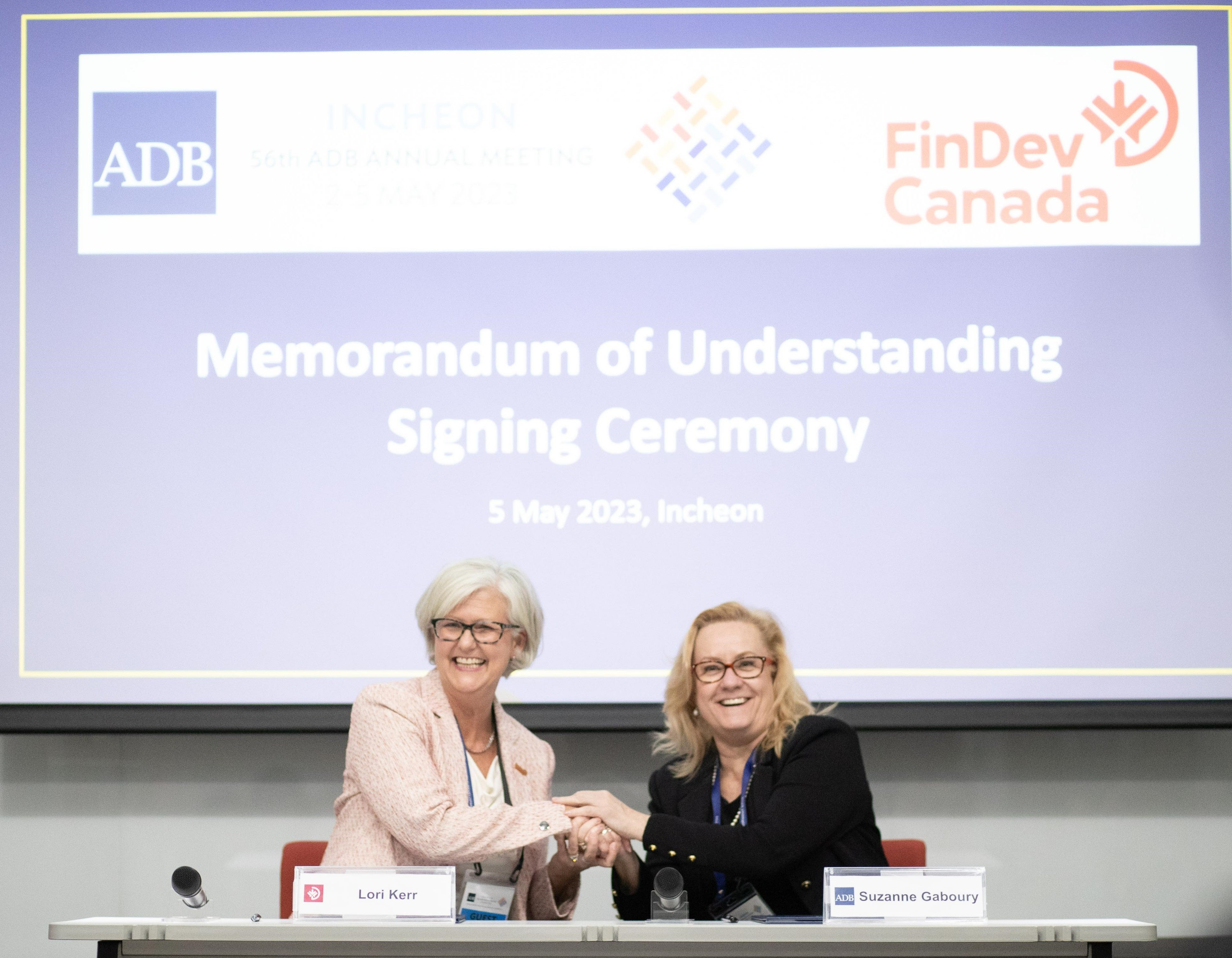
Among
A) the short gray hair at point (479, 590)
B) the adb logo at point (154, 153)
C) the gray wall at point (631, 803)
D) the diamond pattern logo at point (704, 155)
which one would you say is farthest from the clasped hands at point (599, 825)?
the adb logo at point (154, 153)

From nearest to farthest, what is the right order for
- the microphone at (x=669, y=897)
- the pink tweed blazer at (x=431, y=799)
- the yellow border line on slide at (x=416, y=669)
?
the microphone at (x=669, y=897), the pink tweed blazer at (x=431, y=799), the yellow border line on slide at (x=416, y=669)

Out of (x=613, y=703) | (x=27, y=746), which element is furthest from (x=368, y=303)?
(x=27, y=746)

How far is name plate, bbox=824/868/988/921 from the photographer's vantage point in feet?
6.40

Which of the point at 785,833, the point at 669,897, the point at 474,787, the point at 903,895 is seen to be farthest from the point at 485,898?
the point at 903,895

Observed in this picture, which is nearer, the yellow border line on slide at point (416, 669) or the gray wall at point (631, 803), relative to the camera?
the yellow border line on slide at point (416, 669)

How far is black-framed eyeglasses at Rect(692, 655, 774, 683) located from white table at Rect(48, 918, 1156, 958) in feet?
2.27

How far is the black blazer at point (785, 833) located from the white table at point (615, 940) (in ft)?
1.29

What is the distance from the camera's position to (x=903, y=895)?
6.42ft

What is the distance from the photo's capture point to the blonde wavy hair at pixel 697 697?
2566 mm

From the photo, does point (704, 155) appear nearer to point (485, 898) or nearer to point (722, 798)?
point (722, 798)

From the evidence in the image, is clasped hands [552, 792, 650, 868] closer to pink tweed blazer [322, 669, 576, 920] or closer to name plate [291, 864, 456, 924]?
pink tweed blazer [322, 669, 576, 920]

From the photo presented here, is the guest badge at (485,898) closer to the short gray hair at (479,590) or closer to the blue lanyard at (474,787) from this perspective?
the blue lanyard at (474,787)

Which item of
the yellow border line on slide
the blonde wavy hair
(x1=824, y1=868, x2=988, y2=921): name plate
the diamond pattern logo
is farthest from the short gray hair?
the diamond pattern logo

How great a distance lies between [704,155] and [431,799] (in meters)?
2.02
